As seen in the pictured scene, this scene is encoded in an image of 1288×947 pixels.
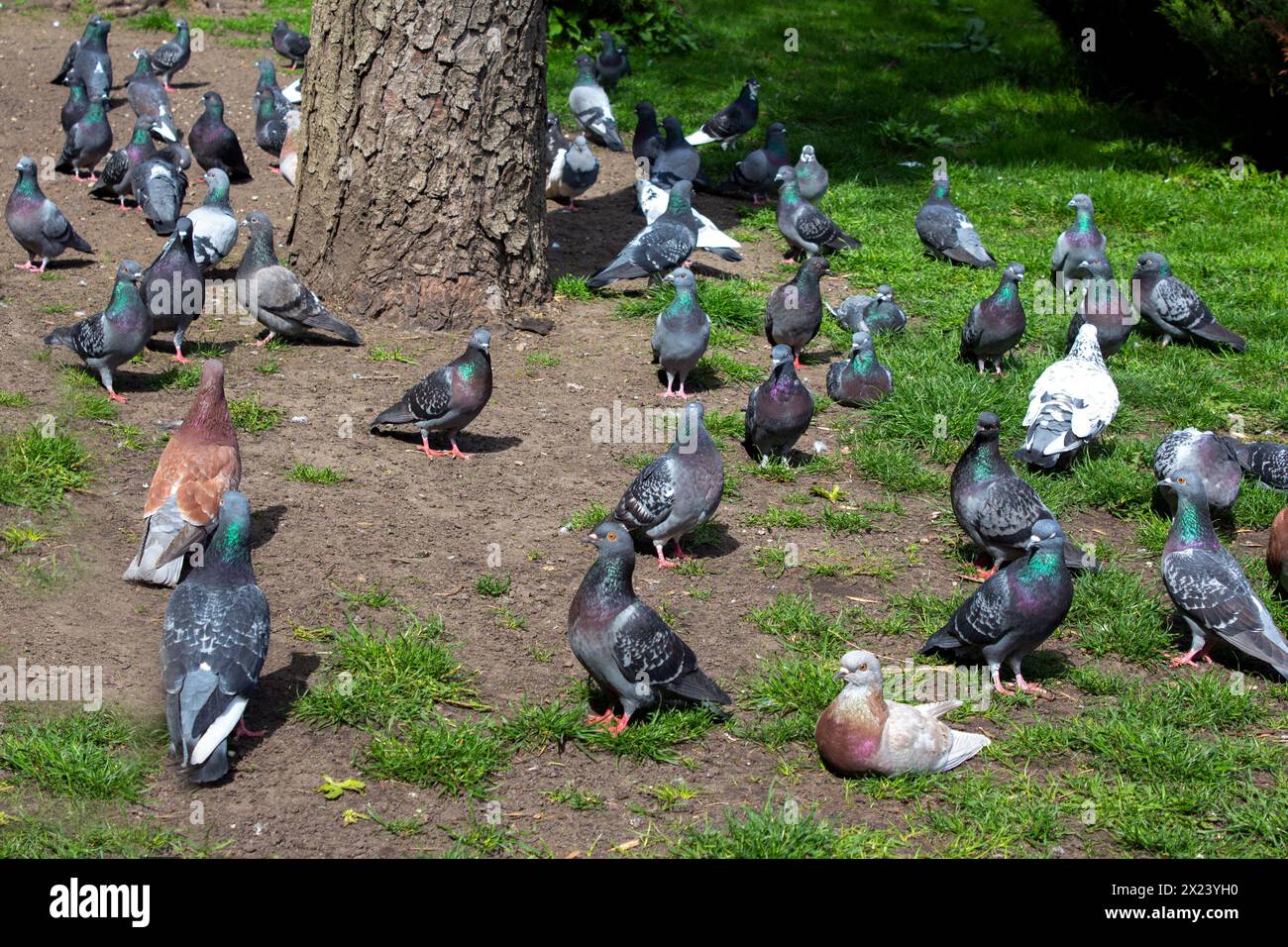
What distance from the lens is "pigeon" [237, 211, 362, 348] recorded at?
757cm

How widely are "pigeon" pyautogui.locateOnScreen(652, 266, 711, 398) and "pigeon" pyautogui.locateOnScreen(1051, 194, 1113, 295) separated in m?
3.29

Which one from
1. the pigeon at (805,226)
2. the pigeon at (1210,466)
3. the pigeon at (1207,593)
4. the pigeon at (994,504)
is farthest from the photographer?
the pigeon at (805,226)

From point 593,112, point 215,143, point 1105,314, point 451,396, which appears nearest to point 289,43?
point 593,112

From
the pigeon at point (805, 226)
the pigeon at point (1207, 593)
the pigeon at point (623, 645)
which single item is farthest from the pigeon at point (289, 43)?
the pigeon at point (1207, 593)

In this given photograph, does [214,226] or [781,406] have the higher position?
[214,226]

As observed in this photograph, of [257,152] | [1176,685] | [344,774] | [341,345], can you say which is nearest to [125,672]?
[344,774]

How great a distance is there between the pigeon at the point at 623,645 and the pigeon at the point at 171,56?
10833 millimetres

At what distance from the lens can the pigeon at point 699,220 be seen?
9.62 m

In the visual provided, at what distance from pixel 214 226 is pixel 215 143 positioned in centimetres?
248

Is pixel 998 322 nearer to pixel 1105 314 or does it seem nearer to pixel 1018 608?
pixel 1105 314

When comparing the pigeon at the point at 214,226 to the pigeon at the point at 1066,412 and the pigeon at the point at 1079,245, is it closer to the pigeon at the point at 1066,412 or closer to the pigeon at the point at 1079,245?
the pigeon at the point at 1066,412

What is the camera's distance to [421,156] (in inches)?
308

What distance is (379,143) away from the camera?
784cm

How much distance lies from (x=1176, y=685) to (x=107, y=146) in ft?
31.2
